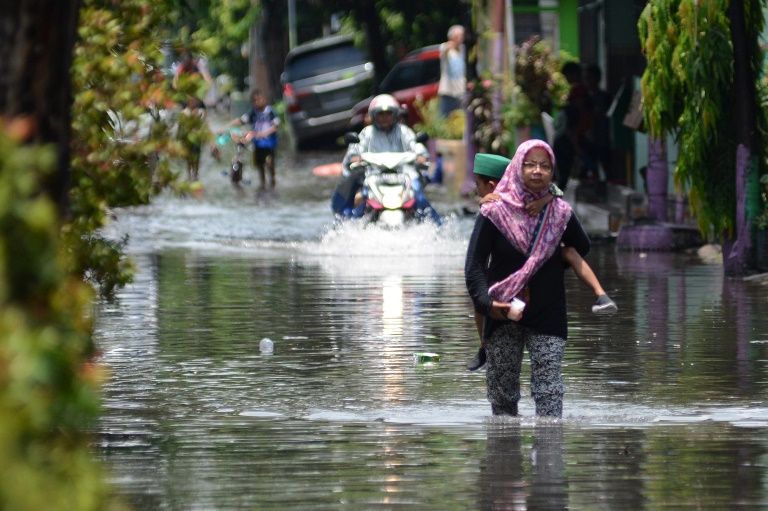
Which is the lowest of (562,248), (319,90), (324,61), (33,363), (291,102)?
(33,363)

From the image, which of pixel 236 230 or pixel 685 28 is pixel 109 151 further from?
pixel 236 230

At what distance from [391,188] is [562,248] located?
40.0 feet

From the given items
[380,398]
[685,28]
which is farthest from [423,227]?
[380,398]

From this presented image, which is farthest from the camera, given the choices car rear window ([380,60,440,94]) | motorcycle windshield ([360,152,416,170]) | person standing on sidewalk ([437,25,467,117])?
car rear window ([380,60,440,94])

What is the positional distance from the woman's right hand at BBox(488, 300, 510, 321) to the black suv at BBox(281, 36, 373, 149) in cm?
3534

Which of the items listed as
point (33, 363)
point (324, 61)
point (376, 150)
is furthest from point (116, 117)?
point (324, 61)

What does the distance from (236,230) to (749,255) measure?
906 cm

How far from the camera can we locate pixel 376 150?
2122 centimetres

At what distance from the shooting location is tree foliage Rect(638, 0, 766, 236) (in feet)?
51.8

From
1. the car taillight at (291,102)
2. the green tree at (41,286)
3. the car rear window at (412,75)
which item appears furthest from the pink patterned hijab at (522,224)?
the car taillight at (291,102)

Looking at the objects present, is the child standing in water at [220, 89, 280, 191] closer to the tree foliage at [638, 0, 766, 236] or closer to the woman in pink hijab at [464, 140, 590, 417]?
the tree foliage at [638, 0, 766, 236]

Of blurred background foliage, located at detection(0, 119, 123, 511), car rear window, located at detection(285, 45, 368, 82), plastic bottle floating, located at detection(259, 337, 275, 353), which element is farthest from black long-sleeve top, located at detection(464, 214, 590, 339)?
car rear window, located at detection(285, 45, 368, 82)

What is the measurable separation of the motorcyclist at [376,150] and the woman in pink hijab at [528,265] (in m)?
12.3

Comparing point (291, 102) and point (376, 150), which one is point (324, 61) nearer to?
point (291, 102)
